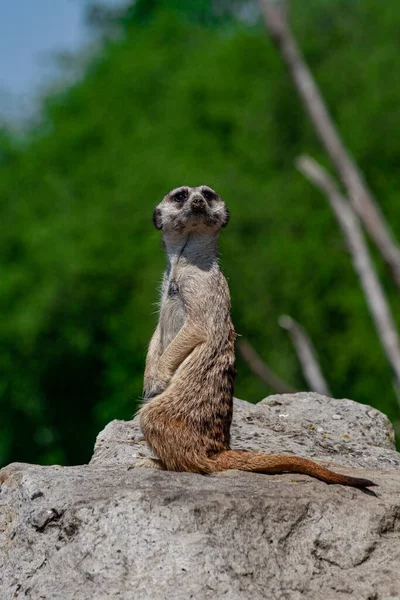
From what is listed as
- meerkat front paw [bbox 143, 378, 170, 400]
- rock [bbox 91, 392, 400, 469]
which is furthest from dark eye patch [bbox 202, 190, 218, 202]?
rock [bbox 91, 392, 400, 469]

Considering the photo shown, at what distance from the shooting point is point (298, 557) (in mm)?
4105

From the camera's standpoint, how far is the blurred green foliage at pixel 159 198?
18.3 m

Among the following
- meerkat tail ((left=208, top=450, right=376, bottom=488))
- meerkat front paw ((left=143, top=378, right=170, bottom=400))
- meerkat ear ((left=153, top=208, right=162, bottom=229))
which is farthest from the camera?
meerkat ear ((left=153, top=208, right=162, bottom=229))

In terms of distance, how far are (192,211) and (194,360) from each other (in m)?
0.72

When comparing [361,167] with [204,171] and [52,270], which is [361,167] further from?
[52,270]

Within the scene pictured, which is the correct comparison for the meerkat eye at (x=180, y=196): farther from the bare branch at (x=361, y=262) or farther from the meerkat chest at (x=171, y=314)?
the bare branch at (x=361, y=262)

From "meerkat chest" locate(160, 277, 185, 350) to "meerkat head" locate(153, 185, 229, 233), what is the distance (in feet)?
0.82

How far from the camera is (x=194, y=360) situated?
4801mm

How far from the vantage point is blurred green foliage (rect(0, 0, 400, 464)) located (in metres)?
18.3

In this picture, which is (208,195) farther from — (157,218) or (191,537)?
(191,537)

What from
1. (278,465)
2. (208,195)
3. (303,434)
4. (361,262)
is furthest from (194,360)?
(361,262)

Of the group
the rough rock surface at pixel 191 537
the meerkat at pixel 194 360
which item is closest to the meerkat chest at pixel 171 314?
the meerkat at pixel 194 360

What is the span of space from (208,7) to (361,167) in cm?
1509

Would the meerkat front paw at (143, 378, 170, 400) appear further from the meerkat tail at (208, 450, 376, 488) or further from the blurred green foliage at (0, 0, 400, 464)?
the blurred green foliage at (0, 0, 400, 464)
